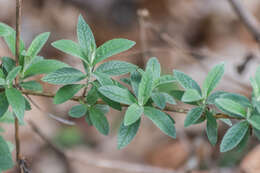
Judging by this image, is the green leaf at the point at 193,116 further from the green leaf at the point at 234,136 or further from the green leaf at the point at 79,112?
the green leaf at the point at 79,112

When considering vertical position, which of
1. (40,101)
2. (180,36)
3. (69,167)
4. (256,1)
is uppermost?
(256,1)

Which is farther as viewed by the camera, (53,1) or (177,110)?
(53,1)

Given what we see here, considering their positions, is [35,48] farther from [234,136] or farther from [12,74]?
[234,136]

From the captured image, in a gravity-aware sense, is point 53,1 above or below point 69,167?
above

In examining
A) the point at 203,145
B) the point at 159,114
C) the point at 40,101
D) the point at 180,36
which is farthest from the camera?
the point at 180,36

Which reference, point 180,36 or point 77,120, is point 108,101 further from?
point 180,36

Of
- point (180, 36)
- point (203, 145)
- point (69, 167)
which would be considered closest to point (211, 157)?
point (203, 145)
